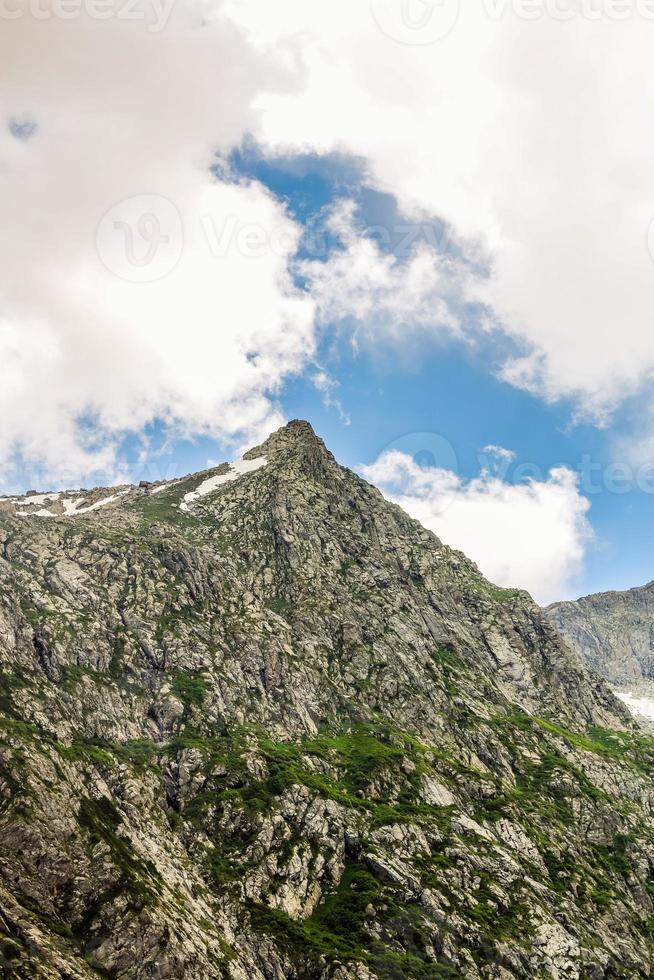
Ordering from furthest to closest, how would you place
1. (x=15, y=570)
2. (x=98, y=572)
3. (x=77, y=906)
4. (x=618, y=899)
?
(x=98, y=572), (x=15, y=570), (x=618, y=899), (x=77, y=906)

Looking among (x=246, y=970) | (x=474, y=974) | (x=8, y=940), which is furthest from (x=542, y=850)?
(x=8, y=940)

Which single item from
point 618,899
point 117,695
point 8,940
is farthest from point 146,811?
point 618,899

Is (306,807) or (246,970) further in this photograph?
(306,807)

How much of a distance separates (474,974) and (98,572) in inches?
5153

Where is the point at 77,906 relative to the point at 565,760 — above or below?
below

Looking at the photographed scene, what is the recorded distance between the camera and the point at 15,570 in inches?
6358

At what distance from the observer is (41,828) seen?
258 feet

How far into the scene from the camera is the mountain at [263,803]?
79375 millimetres

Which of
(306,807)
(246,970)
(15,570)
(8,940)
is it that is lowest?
(246,970)

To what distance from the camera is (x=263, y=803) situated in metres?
118

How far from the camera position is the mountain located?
7938cm

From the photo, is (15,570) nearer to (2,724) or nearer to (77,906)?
(2,724)

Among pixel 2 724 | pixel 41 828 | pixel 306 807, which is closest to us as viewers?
pixel 41 828

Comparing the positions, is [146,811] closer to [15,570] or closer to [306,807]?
[306,807]
